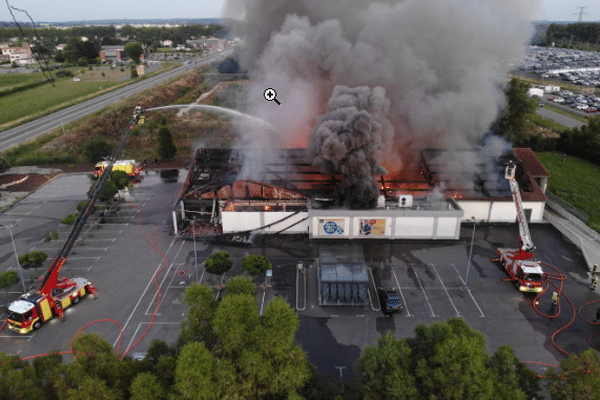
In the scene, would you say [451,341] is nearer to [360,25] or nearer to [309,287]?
[309,287]

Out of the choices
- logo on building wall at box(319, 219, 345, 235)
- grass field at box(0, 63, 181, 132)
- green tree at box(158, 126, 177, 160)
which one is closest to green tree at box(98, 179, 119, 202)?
green tree at box(158, 126, 177, 160)

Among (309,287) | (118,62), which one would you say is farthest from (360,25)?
(118,62)

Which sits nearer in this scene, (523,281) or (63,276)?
(523,281)

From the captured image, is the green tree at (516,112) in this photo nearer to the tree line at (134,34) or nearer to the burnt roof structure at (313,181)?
the burnt roof structure at (313,181)

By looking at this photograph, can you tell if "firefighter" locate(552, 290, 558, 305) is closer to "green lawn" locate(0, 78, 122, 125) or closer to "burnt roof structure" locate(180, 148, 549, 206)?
"burnt roof structure" locate(180, 148, 549, 206)

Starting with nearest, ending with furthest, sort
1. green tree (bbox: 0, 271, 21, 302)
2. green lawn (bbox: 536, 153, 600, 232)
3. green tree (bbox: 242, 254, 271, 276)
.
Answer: green tree (bbox: 0, 271, 21, 302), green tree (bbox: 242, 254, 271, 276), green lawn (bbox: 536, 153, 600, 232)
